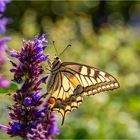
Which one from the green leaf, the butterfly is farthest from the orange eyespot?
the green leaf

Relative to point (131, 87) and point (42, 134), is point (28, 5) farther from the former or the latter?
point (42, 134)

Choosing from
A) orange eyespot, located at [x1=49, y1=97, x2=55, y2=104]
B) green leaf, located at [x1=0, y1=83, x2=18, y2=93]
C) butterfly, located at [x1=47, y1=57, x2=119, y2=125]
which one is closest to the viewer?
green leaf, located at [x1=0, y1=83, x2=18, y2=93]

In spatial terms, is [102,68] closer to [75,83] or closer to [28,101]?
[75,83]

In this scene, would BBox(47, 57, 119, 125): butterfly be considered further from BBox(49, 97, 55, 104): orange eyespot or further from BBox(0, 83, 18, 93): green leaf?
BBox(0, 83, 18, 93): green leaf

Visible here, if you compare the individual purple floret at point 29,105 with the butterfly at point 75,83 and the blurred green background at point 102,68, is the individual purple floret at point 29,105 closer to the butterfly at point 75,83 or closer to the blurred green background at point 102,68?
the blurred green background at point 102,68

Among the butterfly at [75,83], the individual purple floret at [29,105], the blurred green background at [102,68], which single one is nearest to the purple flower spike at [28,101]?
the individual purple floret at [29,105]

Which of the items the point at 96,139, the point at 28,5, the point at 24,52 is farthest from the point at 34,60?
the point at 28,5
